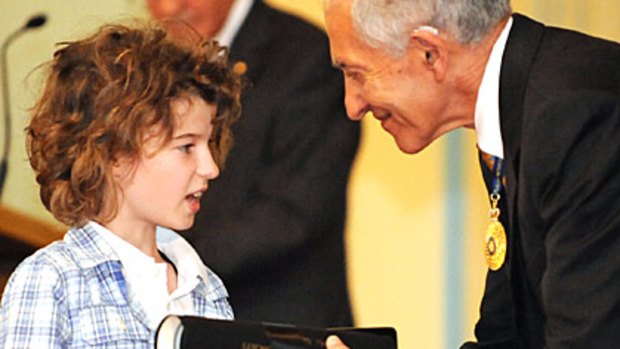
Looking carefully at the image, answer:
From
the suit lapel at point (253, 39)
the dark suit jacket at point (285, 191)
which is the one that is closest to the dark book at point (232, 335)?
the dark suit jacket at point (285, 191)

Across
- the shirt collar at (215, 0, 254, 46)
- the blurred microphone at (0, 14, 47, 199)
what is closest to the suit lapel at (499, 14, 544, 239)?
the shirt collar at (215, 0, 254, 46)

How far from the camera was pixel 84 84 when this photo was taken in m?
2.40

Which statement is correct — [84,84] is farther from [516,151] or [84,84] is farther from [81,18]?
[81,18]

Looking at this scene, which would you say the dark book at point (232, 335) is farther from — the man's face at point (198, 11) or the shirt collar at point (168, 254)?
the man's face at point (198, 11)

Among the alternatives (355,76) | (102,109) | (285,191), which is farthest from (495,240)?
(285,191)

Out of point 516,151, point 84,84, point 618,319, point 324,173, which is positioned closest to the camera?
point 618,319

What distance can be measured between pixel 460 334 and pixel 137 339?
1.52 metres

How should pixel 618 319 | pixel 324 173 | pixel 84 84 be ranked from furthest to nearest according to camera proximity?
pixel 324 173 < pixel 84 84 < pixel 618 319

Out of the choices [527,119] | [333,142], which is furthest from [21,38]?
[527,119]

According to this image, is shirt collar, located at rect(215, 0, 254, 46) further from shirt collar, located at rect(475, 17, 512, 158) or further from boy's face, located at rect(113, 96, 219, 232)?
shirt collar, located at rect(475, 17, 512, 158)

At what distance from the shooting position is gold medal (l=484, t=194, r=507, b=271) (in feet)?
7.77

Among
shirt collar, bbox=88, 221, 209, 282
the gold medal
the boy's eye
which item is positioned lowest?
shirt collar, bbox=88, 221, 209, 282

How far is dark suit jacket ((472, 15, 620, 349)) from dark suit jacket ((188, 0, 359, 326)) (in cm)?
A: 137

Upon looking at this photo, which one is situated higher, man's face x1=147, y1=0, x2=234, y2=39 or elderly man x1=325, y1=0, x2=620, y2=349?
man's face x1=147, y1=0, x2=234, y2=39
